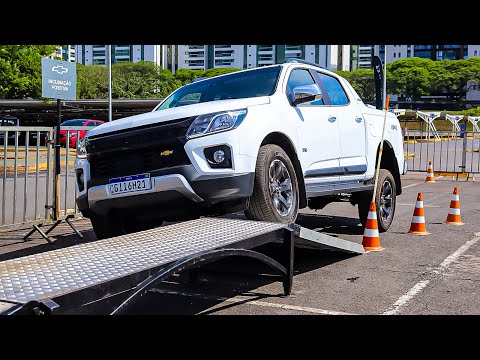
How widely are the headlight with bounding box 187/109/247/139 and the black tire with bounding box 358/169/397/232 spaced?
3397 millimetres

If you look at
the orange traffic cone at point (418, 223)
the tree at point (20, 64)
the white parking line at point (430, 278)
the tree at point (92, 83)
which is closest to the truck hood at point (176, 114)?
the white parking line at point (430, 278)

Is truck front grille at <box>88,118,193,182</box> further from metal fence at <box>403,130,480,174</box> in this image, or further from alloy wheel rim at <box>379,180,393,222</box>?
metal fence at <box>403,130,480,174</box>

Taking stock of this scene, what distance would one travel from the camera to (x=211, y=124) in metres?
5.46

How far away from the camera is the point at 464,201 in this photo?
13.3 m

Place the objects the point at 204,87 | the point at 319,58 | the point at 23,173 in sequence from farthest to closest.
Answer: the point at 319,58
the point at 23,173
the point at 204,87

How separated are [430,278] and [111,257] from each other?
3.42 m

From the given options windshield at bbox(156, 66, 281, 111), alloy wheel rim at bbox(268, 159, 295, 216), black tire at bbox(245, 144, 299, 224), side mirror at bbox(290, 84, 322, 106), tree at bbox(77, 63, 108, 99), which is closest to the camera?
black tire at bbox(245, 144, 299, 224)

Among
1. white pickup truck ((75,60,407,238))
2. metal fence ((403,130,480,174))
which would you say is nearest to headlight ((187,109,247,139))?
white pickup truck ((75,60,407,238))

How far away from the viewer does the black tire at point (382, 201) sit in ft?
27.5

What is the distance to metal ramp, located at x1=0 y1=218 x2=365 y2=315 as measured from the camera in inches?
135

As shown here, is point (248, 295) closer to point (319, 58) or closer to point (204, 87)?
point (204, 87)

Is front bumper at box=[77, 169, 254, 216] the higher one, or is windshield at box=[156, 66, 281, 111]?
windshield at box=[156, 66, 281, 111]
